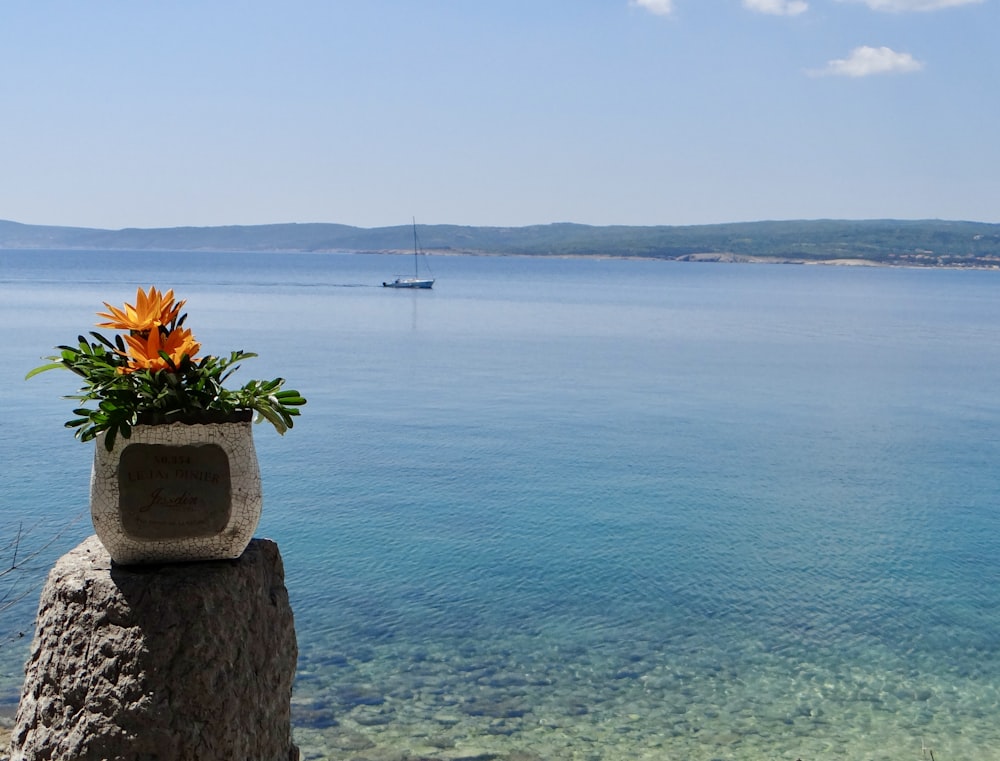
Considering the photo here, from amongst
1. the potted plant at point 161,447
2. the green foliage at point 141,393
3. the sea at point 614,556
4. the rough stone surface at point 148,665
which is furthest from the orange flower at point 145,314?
the sea at point 614,556

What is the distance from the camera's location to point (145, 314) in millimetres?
5391

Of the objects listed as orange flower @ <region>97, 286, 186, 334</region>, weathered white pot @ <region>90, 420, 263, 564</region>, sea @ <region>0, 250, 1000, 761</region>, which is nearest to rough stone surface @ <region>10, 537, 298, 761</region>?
weathered white pot @ <region>90, 420, 263, 564</region>

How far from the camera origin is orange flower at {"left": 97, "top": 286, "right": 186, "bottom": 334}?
534 centimetres

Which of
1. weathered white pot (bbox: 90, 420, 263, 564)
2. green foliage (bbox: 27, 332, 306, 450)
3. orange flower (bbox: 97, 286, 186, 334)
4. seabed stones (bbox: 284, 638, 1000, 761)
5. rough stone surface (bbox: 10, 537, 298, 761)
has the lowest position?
seabed stones (bbox: 284, 638, 1000, 761)

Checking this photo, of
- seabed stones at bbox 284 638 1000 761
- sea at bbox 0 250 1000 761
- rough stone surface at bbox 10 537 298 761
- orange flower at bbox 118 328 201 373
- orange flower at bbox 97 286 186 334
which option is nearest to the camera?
rough stone surface at bbox 10 537 298 761

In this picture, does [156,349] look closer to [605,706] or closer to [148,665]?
[148,665]

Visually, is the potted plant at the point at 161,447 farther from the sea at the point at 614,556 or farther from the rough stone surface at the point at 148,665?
the sea at the point at 614,556

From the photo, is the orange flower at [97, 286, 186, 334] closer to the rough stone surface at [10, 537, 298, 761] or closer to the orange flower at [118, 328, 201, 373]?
the orange flower at [118, 328, 201, 373]

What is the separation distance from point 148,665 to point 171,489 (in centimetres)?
82

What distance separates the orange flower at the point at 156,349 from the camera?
523cm

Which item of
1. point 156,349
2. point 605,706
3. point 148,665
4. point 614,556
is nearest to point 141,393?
point 156,349

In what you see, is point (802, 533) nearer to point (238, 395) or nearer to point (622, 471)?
point (622, 471)

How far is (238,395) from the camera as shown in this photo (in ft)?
17.6

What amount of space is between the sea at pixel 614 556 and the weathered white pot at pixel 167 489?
1.96 metres
